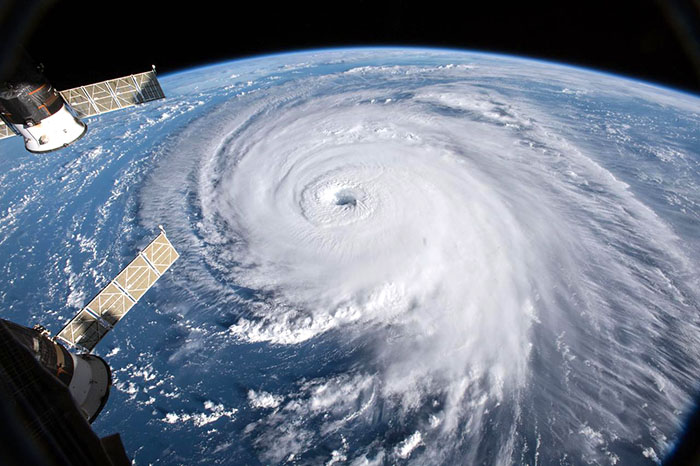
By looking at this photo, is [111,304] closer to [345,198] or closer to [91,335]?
[91,335]

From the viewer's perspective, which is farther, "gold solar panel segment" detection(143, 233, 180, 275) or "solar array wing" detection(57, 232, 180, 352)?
"gold solar panel segment" detection(143, 233, 180, 275)

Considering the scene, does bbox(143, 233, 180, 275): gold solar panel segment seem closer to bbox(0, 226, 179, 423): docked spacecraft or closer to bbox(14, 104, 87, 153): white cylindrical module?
bbox(0, 226, 179, 423): docked spacecraft

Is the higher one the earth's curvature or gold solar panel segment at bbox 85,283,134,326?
gold solar panel segment at bbox 85,283,134,326

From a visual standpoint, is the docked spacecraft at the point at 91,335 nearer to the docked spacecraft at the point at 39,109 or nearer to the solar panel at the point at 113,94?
the docked spacecraft at the point at 39,109

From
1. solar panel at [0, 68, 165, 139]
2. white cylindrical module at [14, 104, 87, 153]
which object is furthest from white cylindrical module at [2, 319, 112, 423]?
solar panel at [0, 68, 165, 139]

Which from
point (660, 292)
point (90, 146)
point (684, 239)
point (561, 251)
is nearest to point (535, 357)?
point (561, 251)

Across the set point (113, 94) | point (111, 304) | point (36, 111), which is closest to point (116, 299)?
point (111, 304)

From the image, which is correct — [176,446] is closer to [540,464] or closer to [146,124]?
[540,464]

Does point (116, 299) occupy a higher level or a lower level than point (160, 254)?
lower
